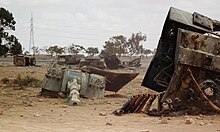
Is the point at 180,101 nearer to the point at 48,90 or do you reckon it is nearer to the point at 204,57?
the point at 204,57

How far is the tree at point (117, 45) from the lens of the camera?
78975mm

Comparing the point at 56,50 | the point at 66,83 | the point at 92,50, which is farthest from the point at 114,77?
the point at 92,50

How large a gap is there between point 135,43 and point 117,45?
A: 6.45m

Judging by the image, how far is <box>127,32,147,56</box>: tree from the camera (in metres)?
87.1

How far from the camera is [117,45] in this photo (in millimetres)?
82938

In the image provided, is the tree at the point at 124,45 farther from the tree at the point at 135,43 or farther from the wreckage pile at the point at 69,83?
the wreckage pile at the point at 69,83

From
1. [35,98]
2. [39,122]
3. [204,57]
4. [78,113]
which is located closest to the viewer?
[39,122]

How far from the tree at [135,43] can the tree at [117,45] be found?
1867 mm

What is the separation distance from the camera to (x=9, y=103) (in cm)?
1239

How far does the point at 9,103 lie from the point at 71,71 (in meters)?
2.82

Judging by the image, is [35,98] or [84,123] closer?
[84,123]

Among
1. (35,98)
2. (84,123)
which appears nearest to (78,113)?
(84,123)

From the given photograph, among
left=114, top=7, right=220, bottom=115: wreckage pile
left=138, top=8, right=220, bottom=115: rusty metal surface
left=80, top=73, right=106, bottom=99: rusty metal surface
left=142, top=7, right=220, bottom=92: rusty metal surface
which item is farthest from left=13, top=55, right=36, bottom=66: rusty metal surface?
left=138, top=8, right=220, bottom=115: rusty metal surface

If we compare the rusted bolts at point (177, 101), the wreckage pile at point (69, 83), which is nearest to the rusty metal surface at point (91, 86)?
the wreckage pile at point (69, 83)
